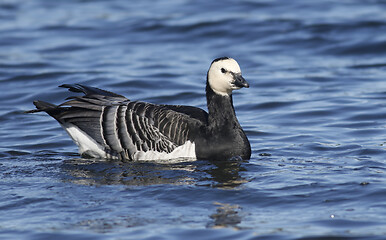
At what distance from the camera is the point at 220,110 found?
32.9ft

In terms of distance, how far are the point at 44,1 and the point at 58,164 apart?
15.4 meters

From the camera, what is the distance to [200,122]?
9.98 m

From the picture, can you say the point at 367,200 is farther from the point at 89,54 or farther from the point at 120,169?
the point at 89,54

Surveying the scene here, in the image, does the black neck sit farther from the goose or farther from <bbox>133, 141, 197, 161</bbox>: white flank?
<bbox>133, 141, 197, 161</bbox>: white flank

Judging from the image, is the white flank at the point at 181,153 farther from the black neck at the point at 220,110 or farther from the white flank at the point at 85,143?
the white flank at the point at 85,143

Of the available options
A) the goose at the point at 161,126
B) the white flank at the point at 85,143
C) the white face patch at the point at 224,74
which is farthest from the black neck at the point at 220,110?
the white flank at the point at 85,143

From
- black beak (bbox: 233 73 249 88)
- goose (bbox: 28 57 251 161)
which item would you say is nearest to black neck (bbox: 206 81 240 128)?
goose (bbox: 28 57 251 161)

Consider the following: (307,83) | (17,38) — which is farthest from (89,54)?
(307,83)

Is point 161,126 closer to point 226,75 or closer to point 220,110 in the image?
point 220,110

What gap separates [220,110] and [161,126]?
924 millimetres

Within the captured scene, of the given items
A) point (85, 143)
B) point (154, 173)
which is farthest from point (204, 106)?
point (154, 173)

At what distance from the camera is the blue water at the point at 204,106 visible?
7484mm

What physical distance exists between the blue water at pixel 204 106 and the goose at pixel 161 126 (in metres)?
0.26

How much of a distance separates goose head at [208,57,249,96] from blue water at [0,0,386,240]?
44.7 inches
